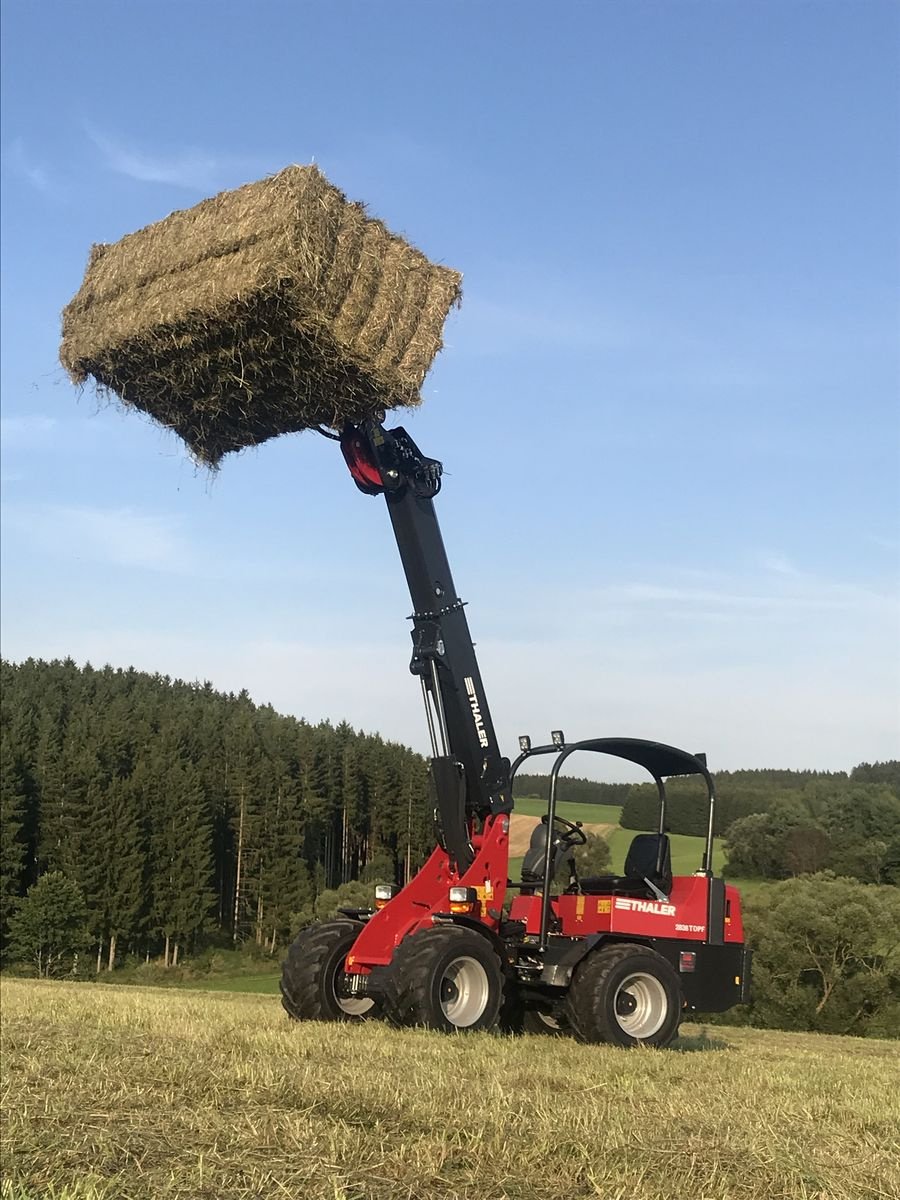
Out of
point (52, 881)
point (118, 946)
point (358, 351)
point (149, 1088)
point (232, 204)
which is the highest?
point (232, 204)

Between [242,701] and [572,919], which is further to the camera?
[242,701]

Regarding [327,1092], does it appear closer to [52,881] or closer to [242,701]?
[52,881]

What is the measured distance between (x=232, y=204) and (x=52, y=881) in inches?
1906

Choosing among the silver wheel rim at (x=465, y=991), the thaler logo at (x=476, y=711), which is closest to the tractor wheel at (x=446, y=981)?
the silver wheel rim at (x=465, y=991)

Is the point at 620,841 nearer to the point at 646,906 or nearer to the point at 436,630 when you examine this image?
the point at 646,906

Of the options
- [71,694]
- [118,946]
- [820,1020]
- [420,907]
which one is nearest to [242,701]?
[71,694]

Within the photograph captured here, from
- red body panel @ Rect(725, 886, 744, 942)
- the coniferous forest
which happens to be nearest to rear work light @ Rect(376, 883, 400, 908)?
red body panel @ Rect(725, 886, 744, 942)

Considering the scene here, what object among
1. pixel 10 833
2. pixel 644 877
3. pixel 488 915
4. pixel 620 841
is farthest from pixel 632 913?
pixel 10 833

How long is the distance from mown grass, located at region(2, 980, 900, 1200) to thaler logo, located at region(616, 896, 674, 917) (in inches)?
73.5

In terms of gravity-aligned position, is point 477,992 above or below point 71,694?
below

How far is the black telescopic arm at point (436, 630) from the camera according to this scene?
36.2ft

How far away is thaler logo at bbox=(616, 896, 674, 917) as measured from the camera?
10.0 meters

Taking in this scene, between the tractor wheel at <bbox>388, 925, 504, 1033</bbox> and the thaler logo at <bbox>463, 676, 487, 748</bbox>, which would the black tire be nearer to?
the tractor wheel at <bbox>388, 925, 504, 1033</bbox>

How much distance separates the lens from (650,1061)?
788cm
